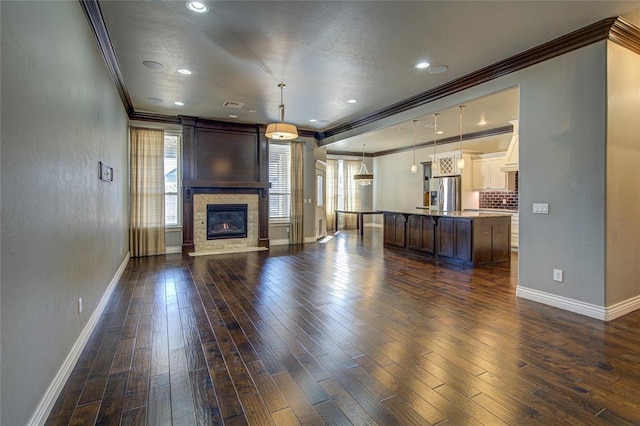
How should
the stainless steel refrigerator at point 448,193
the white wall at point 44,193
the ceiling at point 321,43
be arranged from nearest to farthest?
the white wall at point 44,193
the ceiling at point 321,43
the stainless steel refrigerator at point 448,193

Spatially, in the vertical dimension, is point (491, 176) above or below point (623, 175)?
above

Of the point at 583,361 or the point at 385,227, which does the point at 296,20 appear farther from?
the point at 385,227

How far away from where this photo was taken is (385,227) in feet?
26.8

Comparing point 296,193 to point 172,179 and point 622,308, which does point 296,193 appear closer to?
point 172,179

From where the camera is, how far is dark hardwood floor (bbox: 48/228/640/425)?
6.42 feet

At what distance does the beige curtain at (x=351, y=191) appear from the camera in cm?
1271

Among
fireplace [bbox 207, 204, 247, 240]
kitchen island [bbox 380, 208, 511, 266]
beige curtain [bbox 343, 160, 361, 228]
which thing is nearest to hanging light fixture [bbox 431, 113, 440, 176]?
kitchen island [bbox 380, 208, 511, 266]

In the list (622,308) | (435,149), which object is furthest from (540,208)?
(435,149)

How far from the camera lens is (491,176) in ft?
29.3

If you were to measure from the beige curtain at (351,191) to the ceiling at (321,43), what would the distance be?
6774mm

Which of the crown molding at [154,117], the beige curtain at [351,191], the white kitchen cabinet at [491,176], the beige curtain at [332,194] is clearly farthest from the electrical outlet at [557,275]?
the beige curtain at [351,191]

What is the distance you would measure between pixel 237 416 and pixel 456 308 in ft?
8.82

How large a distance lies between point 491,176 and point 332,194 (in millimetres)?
5393

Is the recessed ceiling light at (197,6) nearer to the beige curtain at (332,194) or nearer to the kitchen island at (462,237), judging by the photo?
the kitchen island at (462,237)
